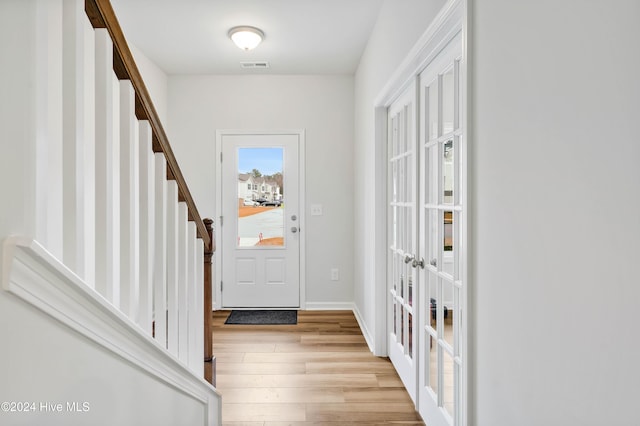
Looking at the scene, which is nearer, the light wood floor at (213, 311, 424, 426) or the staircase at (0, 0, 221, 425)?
the staircase at (0, 0, 221, 425)

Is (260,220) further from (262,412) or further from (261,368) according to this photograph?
(262,412)

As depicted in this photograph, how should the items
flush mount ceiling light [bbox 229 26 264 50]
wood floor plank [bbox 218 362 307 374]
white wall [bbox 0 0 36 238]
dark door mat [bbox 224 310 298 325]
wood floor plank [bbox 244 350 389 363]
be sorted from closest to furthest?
white wall [bbox 0 0 36 238], wood floor plank [bbox 218 362 307 374], wood floor plank [bbox 244 350 389 363], flush mount ceiling light [bbox 229 26 264 50], dark door mat [bbox 224 310 298 325]

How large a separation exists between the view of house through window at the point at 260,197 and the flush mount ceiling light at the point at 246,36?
4.28ft

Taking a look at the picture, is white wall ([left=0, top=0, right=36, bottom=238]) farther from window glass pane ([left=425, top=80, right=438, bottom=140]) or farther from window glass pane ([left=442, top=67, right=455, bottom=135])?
window glass pane ([left=425, top=80, right=438, bottom=140])

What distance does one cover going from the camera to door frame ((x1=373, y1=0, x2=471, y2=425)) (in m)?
1.39

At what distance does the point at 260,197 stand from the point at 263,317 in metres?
1.30

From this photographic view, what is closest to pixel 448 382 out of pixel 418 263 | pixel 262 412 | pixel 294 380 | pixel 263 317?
pixel 418 263

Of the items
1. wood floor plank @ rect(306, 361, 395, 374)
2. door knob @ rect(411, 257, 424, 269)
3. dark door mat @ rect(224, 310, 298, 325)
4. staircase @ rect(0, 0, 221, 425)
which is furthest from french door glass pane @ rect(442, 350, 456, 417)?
dark door mat @ rect(224, 310, 298, 325)

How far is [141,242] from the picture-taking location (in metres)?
1.18

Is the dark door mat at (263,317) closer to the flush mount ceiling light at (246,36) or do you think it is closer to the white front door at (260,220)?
the white front door at (260,220)
